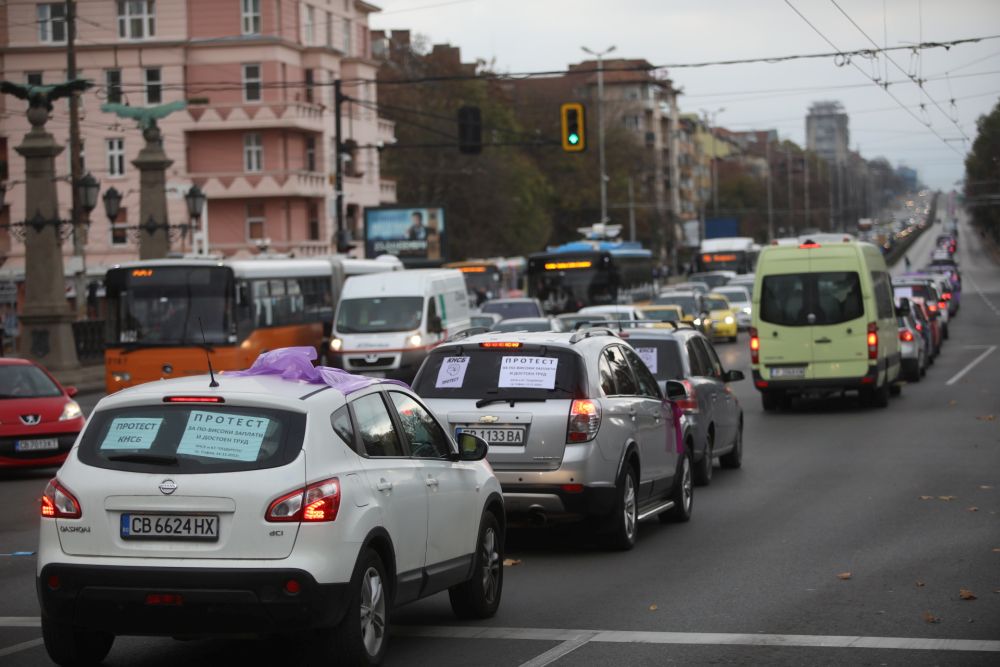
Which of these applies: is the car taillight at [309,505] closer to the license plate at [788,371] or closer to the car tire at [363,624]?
the car tire at [363,624]

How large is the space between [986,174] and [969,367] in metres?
70.0

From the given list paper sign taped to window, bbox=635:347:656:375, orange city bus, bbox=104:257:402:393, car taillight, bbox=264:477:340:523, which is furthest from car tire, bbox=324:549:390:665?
orange city bus, bbox=104:257:402:393

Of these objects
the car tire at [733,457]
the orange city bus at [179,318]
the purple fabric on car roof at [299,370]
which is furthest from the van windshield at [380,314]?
the purple fabric on car roof at [299,370]

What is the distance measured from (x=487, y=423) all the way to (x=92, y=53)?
66.0 meters

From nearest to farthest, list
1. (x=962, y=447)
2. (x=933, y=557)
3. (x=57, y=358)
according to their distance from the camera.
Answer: (x=933, y=557), (x=962, y=447), (x=57, y=358)

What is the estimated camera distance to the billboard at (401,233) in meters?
66.9

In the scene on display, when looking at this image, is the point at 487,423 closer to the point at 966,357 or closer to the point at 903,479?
the point at 903,479

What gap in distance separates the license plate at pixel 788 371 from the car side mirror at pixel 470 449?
17.9 metres

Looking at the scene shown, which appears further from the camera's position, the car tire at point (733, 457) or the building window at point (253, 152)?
the building window at point (253, 152)

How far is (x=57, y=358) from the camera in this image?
37.8 m

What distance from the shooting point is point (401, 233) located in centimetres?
6706

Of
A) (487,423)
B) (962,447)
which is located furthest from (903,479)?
(487,423)

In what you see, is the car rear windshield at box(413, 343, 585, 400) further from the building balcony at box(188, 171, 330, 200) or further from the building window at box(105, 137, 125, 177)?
the building window at box(105, 137, 125, 177)

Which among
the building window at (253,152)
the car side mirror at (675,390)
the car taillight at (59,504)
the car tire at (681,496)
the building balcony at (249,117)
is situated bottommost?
the car tire at (681,496)
